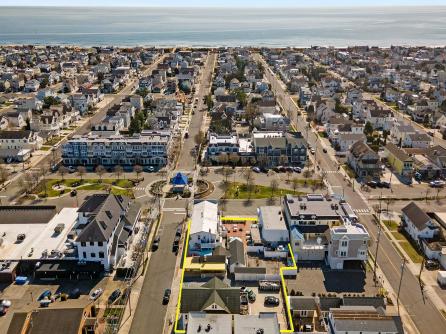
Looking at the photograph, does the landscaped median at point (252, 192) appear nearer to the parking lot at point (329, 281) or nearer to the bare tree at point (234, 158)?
the bare tree at point (234, 158)

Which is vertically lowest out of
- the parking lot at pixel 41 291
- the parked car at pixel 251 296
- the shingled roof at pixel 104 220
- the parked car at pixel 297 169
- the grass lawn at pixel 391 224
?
the parking lot at pixel 41 291

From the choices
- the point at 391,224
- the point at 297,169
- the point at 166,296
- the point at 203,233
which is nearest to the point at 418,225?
the point at 391,224

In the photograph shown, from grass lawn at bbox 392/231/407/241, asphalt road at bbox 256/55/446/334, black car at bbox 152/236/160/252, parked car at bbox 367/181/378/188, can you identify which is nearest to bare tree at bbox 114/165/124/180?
black car at bbox 152/236/160/252

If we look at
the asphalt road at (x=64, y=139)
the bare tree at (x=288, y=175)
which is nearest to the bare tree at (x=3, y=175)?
the asphalt road at (x=64, y=139)

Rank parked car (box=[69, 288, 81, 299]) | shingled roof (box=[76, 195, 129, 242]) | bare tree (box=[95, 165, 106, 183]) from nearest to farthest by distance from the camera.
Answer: parked car (box=[69, 288, 81, 299]) → shingled roof (box=[76, 195, 129, 242]) → bare tree (box=[95, 165, 106, 183])

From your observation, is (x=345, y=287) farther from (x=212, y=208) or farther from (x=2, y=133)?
(x=2, y=133)

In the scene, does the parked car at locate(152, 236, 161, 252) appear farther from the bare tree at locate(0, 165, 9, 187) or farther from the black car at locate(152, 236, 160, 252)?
the bare tree at locate(0, 165, 9, 187)
